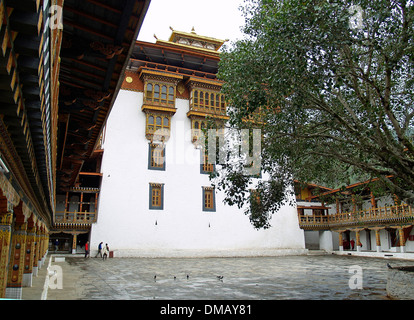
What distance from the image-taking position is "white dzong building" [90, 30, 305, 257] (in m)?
25.7

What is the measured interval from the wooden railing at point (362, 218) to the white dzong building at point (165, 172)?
273cm

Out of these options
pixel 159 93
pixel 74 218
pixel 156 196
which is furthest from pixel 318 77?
pixel 159 93

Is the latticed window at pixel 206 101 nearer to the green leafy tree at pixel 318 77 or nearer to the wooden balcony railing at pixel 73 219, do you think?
the wooden balcony railing at pixel 73 219

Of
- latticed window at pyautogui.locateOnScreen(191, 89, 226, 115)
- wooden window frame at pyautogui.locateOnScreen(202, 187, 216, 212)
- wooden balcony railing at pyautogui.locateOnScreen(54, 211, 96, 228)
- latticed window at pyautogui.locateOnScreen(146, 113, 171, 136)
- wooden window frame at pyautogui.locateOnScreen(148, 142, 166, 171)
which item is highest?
latticed window at pyautogui.locateOnScreen(191, 89, 226, 115)

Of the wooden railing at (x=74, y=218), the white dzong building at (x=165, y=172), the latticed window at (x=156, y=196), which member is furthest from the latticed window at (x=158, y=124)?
the wooden railing at (x=74, y=218)

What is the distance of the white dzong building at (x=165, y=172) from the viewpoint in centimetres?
2572

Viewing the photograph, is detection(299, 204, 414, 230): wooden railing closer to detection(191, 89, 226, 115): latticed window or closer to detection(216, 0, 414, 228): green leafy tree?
detection(216, 0, 414, 228): green leafy tree

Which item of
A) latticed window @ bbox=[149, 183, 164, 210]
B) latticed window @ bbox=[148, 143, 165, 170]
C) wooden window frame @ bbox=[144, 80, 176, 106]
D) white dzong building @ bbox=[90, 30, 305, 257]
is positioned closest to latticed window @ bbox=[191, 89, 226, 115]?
white dzong building @ bbox=[90, 30, 305, 257]

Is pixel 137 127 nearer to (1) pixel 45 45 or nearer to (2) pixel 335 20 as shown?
(2) pixel 335 20

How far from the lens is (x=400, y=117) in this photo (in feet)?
37.5

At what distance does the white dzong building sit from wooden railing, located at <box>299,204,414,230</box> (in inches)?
107
